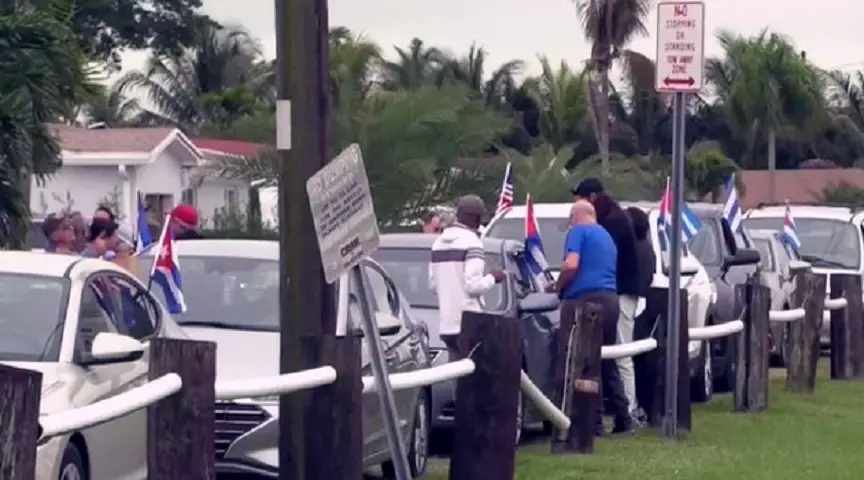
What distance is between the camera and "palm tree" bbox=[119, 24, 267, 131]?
193ft

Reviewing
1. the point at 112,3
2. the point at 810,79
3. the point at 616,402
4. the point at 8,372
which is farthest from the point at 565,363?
the point at 810,79

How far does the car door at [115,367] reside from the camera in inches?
365

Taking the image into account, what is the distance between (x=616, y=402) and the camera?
14227 millimetres

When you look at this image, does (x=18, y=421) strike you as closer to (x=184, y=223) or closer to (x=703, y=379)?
(x=184, y=223)

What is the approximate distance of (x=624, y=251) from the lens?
14914mm

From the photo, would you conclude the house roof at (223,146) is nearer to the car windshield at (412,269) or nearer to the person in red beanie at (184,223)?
the person in red beanie at (184,223)

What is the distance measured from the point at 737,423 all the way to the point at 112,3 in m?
29.0

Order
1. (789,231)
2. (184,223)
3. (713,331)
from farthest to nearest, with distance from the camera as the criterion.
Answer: (789,231) → (184,223) → (713,331)

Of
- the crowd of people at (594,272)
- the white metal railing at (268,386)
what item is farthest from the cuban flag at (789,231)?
the white metal railing at (268,386)

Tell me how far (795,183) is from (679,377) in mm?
45816

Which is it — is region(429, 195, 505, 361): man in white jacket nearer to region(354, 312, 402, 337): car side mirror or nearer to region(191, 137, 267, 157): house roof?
region(354, 312, 402, 337): car side mirror

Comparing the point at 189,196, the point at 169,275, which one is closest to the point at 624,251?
the point at 169,275

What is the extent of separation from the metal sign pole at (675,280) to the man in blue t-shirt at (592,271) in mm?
382

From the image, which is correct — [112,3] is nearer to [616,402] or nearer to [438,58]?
[438,58]
